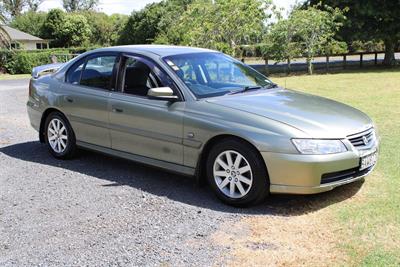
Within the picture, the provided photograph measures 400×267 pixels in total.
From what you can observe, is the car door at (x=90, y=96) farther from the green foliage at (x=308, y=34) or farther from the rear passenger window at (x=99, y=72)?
the green foliage at (x=308, y=34)

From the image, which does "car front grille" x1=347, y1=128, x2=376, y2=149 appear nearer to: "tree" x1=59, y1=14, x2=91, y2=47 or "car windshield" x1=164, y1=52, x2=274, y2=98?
"car windshield" x1=164, y1=52, x2=274, y2=98

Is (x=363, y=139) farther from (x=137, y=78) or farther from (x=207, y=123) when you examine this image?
(x=137, y=78)

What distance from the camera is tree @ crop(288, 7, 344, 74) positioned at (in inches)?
982

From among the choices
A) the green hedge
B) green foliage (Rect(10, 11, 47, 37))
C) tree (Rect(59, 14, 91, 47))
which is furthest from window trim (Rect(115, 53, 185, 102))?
green foliage (Rect(10, 11, 47, 37))

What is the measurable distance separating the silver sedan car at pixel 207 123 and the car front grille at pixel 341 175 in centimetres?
1

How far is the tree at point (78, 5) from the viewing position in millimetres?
90125

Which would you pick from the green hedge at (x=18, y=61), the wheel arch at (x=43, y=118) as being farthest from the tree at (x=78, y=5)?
the wheel arch at (x=43, y=118)

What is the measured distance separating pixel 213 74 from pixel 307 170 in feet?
6.29

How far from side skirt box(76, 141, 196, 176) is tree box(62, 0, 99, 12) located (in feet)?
290

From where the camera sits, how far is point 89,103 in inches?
251

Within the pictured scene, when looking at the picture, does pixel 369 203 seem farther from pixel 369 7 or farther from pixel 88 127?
pixel 369 7

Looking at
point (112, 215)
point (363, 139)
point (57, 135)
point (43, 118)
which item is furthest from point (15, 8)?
point (363, 139)

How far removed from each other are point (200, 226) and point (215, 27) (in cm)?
1850

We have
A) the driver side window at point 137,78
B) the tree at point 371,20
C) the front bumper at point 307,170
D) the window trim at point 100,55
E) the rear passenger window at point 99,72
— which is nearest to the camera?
the front bumper at point 307,170
